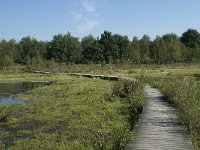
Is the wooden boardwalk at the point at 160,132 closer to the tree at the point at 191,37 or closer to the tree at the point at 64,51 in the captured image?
the tree at the point at 64,51

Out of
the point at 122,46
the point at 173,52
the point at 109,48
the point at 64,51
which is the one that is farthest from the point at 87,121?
the point at 122,46

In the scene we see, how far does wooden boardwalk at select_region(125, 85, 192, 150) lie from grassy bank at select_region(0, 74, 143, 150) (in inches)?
21.1

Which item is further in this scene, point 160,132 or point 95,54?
point 95,54

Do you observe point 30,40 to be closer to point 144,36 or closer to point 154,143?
point 144,36

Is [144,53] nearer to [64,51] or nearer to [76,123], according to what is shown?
[64,51]

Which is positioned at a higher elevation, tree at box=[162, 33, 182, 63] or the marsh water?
tree at box=[162, 33, 182, 63]

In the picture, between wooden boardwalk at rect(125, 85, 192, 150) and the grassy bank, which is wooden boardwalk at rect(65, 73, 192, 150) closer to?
wooden boardwalk at rect(125, 85, 192, 150)

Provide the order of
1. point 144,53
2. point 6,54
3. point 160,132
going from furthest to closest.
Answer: point 144,53, point 6,54, point 160,132

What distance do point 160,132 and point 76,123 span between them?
5.93 m

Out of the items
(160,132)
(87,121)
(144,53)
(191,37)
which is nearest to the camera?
(160,132)

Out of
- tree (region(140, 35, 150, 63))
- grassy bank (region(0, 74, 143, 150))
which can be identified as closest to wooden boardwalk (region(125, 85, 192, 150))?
grassy bank (region(0, 74, 143, 150))

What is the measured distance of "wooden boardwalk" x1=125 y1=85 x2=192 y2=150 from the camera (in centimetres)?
1157

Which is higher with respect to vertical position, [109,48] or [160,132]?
[109,48]

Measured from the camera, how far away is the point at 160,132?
1349 cm
